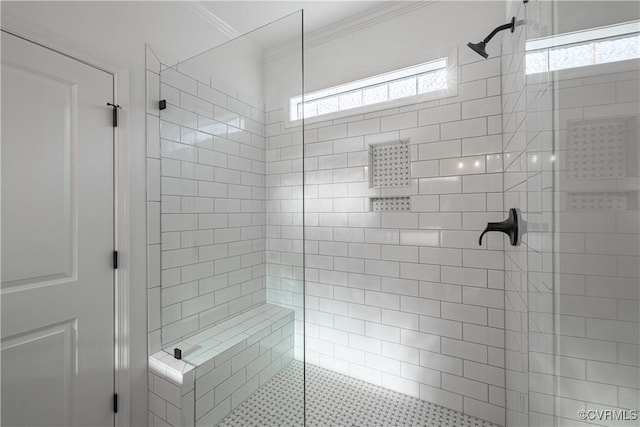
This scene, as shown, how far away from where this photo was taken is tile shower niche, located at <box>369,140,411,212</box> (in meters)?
1.89

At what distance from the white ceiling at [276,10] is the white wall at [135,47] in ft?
0.79

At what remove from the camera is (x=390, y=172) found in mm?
1943

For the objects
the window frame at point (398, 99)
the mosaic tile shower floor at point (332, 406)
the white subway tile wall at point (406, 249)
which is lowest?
the mosaic tile shower floor at point (332, 406)

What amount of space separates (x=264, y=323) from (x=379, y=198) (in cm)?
115

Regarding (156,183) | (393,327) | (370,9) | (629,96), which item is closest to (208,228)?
(156,183)

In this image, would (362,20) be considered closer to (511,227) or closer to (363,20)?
(363,20)

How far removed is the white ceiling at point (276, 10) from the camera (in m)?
1.80

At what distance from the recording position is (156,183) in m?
1.62

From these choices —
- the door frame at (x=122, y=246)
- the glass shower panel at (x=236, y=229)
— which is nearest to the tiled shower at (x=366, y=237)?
the glass shower panel at (x=236, y=229)

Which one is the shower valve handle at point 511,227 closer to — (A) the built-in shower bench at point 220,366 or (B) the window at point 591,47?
(B) the window at point 591,47

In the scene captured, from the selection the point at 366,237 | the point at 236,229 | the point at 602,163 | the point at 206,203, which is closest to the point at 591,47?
the point at 602,163

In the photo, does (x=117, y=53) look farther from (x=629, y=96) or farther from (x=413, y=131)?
(x=629, y=96)

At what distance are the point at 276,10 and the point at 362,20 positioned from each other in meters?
0.60

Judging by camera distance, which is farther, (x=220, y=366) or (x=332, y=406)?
(x=332, y=406)
